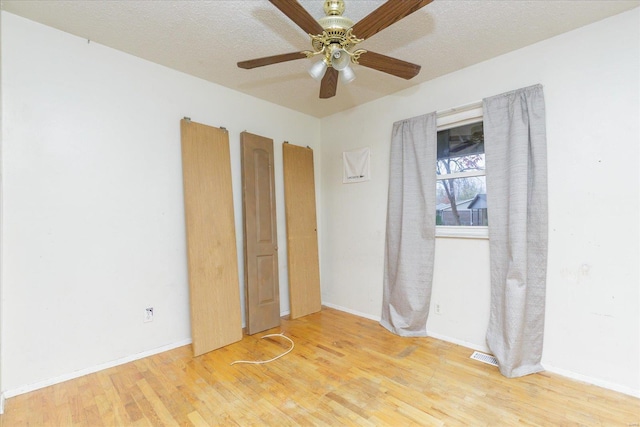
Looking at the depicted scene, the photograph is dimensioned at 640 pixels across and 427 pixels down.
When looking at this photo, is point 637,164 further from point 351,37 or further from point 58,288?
point 58,288

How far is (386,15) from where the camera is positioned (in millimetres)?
1422

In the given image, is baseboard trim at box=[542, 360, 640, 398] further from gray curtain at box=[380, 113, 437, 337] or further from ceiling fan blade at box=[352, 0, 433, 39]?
ceiling fan blade at box=[352, 0, 433, 39]

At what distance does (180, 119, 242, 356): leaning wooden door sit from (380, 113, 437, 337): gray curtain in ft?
5.45

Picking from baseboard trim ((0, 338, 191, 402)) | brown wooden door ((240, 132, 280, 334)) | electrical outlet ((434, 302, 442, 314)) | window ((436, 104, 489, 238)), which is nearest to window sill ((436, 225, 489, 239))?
window ((436, 104, 489, 238))

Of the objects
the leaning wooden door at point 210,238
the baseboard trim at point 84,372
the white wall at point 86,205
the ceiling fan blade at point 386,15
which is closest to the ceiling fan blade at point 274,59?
the ceiling fan blade at point 386,15

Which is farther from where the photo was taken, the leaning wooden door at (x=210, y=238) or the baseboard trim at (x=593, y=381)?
the leaning wooden door at (x=210, y=238)

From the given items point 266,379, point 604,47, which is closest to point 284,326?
point 266,379

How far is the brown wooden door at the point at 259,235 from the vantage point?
10.2 feet

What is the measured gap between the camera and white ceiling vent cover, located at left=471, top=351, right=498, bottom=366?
2.41m

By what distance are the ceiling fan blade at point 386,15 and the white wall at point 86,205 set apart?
1985 millimetres

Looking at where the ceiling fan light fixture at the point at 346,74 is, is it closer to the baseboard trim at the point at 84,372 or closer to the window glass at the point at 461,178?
the window glass at the point at 461,178

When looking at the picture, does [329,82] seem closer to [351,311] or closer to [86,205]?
[86,205]

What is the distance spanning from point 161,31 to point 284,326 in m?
2.94

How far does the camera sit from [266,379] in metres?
2.18
